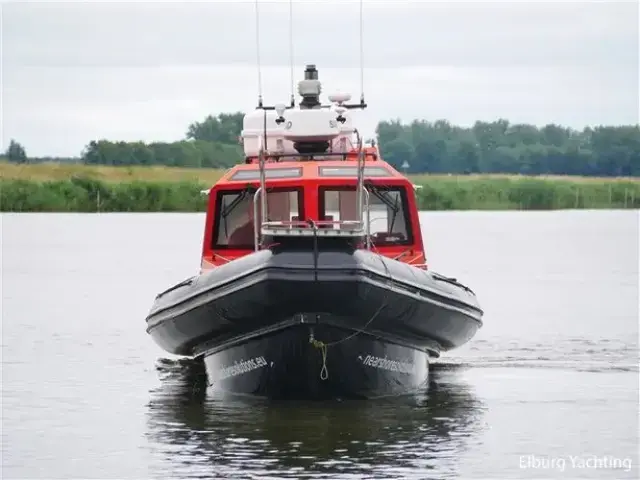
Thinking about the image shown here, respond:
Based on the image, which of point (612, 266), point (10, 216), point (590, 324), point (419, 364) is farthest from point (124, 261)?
point (10, 216)

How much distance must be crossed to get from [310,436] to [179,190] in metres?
53.6

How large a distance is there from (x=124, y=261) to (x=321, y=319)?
30.1 meters

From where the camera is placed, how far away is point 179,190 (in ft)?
231

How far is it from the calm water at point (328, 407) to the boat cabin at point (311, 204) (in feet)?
5.59

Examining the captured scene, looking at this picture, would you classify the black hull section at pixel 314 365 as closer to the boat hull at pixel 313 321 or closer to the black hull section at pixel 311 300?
the boat hull at pixel 313 321

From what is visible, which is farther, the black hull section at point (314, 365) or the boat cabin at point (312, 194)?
the boat cabin at point (312, 194)

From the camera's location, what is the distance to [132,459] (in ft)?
54.1

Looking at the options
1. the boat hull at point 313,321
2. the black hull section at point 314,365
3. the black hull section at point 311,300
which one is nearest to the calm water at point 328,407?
the black hull section at point 314,365

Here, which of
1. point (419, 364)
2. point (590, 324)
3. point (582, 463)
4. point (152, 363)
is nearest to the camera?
point (582, 463)

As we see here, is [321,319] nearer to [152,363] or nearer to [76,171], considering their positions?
[152,363]

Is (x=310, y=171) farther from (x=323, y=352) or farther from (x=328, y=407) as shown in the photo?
(x=328, y=407)

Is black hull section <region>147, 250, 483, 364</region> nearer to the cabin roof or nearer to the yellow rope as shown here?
the yellow rope

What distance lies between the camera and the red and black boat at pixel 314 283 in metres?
16.9

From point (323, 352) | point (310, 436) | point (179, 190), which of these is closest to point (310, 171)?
point (323, 352)
